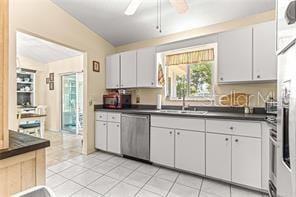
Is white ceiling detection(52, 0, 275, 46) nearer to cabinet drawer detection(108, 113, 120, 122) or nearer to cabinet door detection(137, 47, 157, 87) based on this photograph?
cabinet door detection(137, 47, 157, 87)

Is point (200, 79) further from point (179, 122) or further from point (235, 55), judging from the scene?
point (179, 122)

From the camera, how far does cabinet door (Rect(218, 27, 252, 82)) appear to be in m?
2.41

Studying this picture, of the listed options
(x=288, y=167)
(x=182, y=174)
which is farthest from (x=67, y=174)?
(x=288, y=167)

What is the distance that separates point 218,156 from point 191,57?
1765mm

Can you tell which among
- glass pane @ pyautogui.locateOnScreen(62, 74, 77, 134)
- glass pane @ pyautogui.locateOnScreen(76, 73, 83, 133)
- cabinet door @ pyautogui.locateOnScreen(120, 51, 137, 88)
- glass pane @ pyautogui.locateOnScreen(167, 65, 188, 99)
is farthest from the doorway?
glass pane @ pyautogui.locateOnScreen(167, 65, 188, 99)

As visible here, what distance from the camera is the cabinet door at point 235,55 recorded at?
2.41 m

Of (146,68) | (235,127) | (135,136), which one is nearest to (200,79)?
(146,68)

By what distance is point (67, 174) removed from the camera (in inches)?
105

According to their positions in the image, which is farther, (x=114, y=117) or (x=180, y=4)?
(x=114, y=117)

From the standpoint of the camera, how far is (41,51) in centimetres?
539

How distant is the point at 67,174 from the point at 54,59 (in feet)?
14.9

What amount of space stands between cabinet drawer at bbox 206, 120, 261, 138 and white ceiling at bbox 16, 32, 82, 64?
3.83 meters

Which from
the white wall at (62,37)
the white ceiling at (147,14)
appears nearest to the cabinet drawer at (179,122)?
the white wall at (62,37)

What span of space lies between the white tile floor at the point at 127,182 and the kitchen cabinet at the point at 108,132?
1.44 feet
